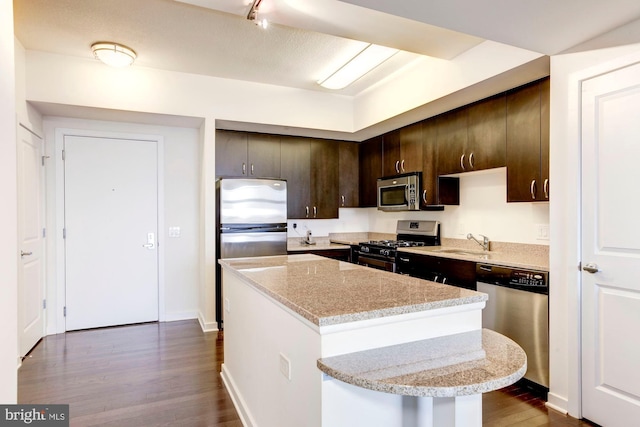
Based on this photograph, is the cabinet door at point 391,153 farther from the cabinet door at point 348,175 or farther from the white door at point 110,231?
the white door at point 110,231

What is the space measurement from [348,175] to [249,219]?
1695mm

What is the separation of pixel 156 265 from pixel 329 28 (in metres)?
3.34

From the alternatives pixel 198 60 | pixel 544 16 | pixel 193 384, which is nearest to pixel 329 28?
pixel 544 16

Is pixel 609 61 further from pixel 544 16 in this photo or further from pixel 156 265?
pixel 156 265

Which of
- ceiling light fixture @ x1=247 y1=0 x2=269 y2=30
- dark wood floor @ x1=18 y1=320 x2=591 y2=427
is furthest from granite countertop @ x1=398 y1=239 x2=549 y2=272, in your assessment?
ceiling light fixture @ x1=247 y1=0 x2=269 y2=30

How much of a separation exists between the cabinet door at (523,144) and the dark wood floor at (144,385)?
1.52 m

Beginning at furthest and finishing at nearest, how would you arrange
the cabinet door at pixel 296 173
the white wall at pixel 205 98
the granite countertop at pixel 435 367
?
the cabinet door at pixel 296 173 → the white wall at pixel 205 98 → the granite countertop at pixel 435 367

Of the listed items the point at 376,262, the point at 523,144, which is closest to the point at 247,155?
the point at 376,262

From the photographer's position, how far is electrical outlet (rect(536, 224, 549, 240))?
9.99 feet

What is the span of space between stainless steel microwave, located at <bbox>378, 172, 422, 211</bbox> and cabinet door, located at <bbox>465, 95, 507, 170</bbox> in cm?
72

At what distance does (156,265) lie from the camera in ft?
14.3

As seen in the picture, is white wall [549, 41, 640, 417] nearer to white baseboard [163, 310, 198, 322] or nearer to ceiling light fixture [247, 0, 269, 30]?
ceiling light fixture [247, 0, 269, 30]

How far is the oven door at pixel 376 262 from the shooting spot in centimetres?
393

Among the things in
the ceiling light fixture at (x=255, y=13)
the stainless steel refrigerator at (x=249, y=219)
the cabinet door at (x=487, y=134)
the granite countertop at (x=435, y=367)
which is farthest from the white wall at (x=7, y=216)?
the cabinet door at (x=487, y=134)
